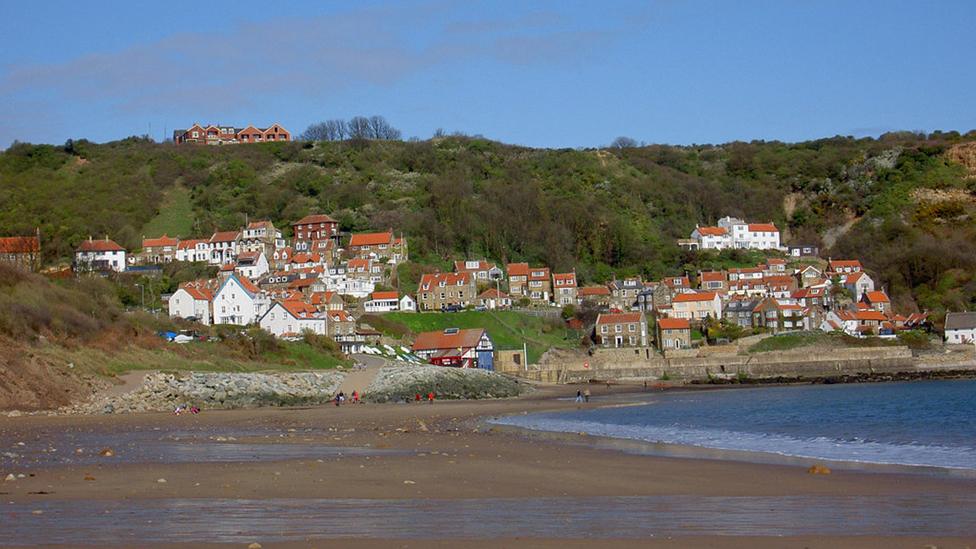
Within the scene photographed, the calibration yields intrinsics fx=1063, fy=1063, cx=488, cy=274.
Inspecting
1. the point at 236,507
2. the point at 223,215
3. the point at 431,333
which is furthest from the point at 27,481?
the point at 223,215

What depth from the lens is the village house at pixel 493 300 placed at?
7744 centimetres

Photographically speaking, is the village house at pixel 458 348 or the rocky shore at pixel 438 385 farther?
the village house at pixel 458 348

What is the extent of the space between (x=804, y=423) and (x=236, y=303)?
45194 millimetres

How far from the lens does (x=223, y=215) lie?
10369cm

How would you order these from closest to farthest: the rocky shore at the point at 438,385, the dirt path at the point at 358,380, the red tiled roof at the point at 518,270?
the dirt path at the point at 358,380 < the rocky shore at the point at 438,385 < the red tiled roof at the point at 518,270

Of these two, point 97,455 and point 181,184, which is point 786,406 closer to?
point 97,455

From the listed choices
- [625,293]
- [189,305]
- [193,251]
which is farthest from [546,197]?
[189,305]

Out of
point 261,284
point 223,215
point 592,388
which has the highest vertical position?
point 223,215

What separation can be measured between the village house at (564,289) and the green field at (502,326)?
27.6 ft

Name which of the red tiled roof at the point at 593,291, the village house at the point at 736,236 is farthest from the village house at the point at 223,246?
the village house at the point at 736,236

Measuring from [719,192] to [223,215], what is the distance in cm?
5698

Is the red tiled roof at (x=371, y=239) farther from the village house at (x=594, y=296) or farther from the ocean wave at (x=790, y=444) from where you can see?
the ocean wave at (x=790, y=444)

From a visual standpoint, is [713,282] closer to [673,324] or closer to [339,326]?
[673,324]

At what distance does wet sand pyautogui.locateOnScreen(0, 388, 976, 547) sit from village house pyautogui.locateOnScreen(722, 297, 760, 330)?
177 feet
